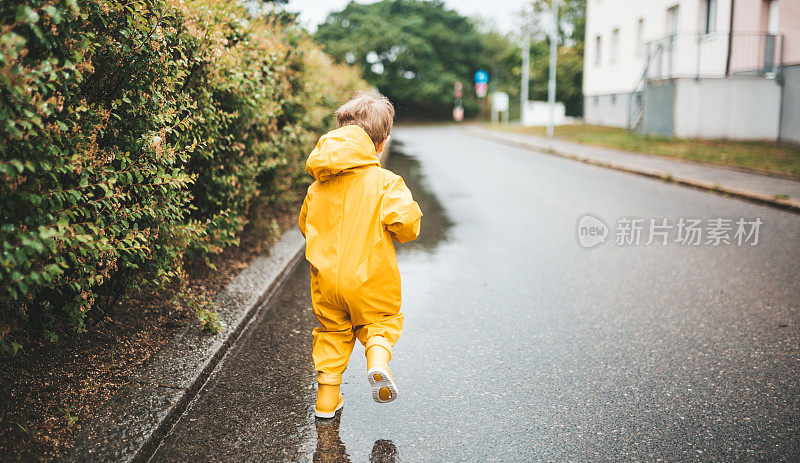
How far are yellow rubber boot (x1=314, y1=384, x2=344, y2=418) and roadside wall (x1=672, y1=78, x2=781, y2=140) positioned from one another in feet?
63.6

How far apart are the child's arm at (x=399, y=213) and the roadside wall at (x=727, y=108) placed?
1915 cm

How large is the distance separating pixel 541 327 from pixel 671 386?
1.13 meters

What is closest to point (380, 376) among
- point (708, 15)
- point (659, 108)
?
point (659, 108)

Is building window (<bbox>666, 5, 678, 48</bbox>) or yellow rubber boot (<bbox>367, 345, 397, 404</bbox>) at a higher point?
→ building window (<bbox>666, 5, 678, 48</bbox>)

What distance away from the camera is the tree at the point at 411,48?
157ft

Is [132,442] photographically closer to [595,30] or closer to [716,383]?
[716,383]

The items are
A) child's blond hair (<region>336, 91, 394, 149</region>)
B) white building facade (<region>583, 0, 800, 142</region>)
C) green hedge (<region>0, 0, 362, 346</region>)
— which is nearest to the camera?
green hedge (<region>0, 0, 362, 346</region>)

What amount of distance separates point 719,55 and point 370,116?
2046cm

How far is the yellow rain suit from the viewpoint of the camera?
301cm

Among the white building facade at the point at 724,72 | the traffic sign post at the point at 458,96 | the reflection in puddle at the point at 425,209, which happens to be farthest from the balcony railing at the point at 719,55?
Result: the traffic sign post at the point at 458,96

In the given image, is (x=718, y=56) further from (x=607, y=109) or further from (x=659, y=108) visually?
(x=607, y=109)

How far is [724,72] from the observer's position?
20.1 meters

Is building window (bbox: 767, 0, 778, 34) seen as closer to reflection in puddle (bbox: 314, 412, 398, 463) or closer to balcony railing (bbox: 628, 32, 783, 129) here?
balcony railing (bbox: 628, 32, 783, 129)

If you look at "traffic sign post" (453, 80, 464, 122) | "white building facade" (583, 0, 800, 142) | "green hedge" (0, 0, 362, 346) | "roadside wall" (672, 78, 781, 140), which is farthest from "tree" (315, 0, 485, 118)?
"green hedge" (0, 0, 362, 346)
